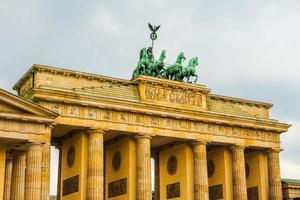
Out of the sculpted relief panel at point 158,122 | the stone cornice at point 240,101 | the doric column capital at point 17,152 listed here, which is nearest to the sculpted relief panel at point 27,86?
the sculpted relief panel at point 158,122

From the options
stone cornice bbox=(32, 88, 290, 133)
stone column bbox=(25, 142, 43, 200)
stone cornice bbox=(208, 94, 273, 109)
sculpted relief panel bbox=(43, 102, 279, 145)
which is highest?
stone cornice bbox=(208, 94, 273, 109)

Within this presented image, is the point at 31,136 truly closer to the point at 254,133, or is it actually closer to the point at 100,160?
the point at 100,160

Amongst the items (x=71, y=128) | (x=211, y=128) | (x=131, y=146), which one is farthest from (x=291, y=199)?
(x=71, y=128)

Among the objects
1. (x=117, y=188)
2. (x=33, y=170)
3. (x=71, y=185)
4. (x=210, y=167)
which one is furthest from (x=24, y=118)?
(x=210, y=167)

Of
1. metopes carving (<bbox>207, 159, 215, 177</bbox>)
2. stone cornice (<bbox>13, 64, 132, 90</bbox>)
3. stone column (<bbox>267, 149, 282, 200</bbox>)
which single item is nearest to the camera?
stone cornice (<bbox>13, 64, 132, 90</bbox>)

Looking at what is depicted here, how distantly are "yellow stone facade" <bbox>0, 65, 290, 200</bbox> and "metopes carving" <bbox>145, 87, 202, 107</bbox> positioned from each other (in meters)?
0.09

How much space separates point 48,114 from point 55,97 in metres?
8.00

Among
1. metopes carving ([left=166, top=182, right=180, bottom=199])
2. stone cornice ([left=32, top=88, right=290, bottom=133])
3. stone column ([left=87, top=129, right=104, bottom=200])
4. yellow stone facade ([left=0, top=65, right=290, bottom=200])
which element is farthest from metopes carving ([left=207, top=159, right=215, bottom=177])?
stone column ([left=87, top=129, right=104, bottom=200])

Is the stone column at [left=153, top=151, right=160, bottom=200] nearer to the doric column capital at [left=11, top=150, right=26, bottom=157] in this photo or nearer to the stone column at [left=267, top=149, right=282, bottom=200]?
the stone column at [left=267, top=149, right=282, bottom=200]

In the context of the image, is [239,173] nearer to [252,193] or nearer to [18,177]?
[252,193]

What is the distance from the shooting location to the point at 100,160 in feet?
136

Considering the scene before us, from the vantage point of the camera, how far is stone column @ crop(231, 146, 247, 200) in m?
47.5

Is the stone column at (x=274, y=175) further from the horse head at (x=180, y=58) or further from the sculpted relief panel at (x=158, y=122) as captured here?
the horse head at (x=180, y=58)

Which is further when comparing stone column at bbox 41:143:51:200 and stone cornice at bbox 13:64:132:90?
stone cornice at bbox 13:64:132:90
